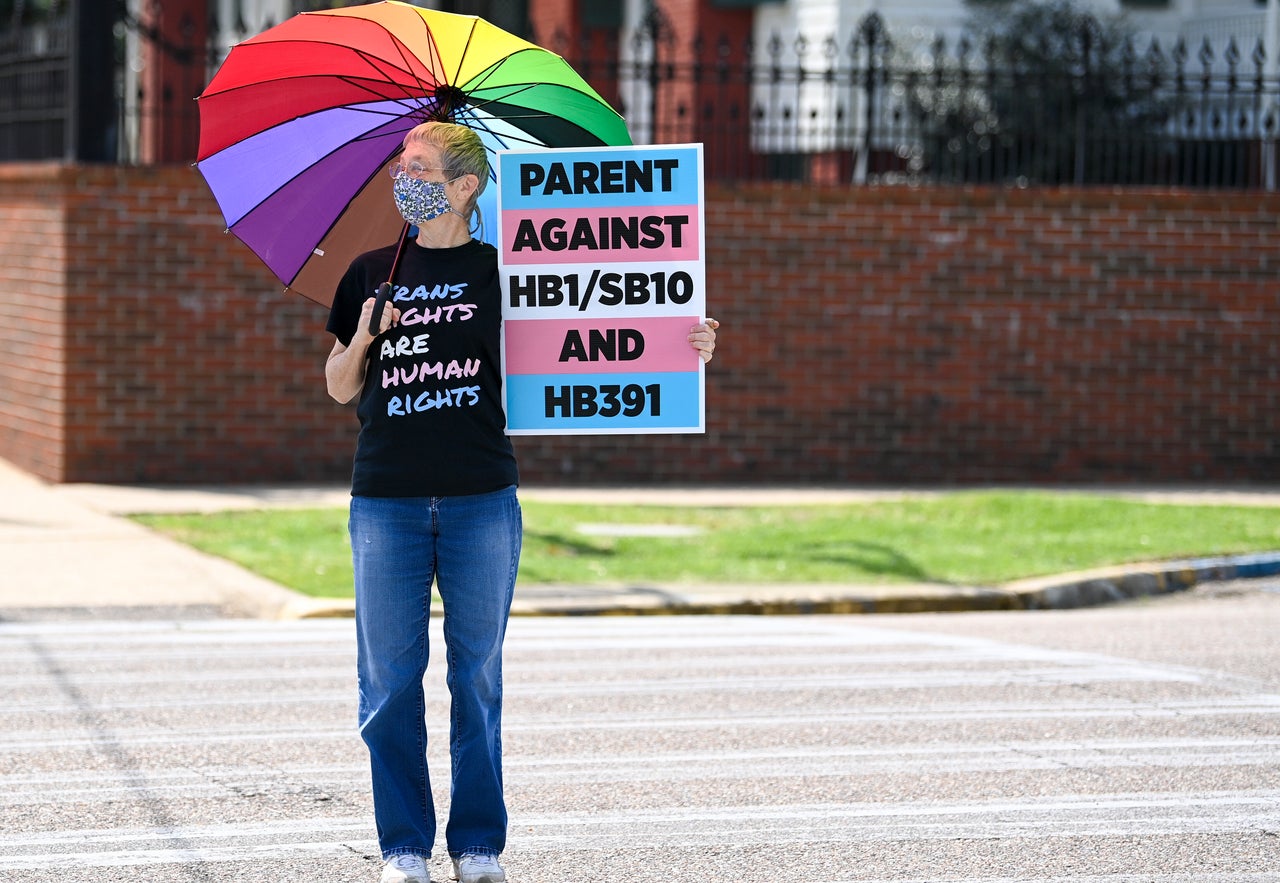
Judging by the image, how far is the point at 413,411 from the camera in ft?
15.8

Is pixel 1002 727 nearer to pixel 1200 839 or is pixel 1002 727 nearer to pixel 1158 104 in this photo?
pixel 1200 839

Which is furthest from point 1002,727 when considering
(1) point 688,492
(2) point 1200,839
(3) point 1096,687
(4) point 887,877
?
(1) point 688,492

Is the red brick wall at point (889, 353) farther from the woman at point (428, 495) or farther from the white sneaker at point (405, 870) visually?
the white sneaker at point (405, 870)

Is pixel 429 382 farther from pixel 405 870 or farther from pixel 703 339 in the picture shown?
pixel 405 870

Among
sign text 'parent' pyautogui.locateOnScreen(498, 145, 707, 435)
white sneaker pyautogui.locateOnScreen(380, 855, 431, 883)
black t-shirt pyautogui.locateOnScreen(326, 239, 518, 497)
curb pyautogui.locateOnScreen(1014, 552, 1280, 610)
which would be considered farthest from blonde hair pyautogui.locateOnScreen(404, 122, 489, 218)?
curb pyautogui.locateOnScreen(1014, 552, 1280, 610)

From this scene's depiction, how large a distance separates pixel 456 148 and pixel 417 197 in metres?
0.17

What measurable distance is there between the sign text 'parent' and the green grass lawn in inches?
194

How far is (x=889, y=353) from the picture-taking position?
14820 millimetres

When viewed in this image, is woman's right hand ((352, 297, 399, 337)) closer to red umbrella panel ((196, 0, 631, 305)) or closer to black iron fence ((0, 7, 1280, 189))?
red umbrella panel ((196, 0, 631, 305))

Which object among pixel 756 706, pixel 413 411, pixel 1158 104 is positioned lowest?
pixel 756 706

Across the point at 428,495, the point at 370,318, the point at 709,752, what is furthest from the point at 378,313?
the point at 709,752

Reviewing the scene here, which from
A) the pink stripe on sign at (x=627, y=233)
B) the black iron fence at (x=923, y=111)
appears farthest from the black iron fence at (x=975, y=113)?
the pink stripe on sign at (x=627, y=233)

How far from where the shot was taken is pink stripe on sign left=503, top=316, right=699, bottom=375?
206 inches

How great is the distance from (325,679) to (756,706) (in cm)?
188
